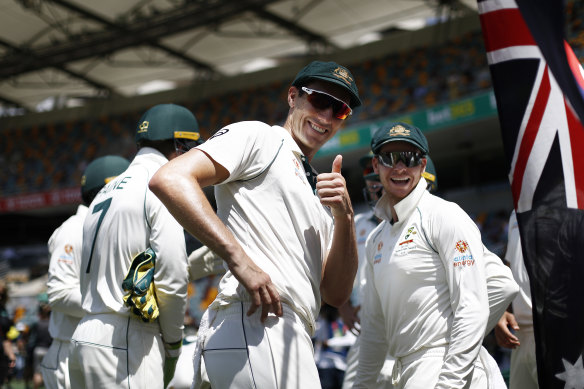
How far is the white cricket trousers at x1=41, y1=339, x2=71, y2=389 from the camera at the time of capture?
5.10 metres

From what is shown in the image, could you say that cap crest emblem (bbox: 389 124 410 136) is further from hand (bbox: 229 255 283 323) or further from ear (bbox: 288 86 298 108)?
hand (bbox: 229 255 283 323)

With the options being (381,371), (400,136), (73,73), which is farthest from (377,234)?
(73,73)

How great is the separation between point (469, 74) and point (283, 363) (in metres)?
19.3

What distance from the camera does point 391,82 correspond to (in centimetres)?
2336

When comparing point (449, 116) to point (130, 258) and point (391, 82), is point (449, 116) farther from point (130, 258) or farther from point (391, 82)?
point (130, 258)

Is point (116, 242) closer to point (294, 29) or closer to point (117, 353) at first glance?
point (117, 353)

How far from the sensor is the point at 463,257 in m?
3.35

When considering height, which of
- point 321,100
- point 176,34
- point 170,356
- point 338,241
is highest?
point 176,34

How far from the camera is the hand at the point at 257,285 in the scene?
7.55 ft

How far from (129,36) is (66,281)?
63.3ft

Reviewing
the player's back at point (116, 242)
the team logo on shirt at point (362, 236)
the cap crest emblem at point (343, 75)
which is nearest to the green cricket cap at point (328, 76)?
the cap crest emblem at point (343, 75)

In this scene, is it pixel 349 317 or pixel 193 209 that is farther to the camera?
pixel 349 317

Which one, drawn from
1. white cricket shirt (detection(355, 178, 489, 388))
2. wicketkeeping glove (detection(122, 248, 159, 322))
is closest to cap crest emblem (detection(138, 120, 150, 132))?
wicketkeeping glove (detection(122, 248, 159, 322))

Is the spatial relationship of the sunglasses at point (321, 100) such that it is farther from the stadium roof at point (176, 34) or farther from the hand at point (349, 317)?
the stadium roof at point (176, 34)
